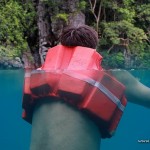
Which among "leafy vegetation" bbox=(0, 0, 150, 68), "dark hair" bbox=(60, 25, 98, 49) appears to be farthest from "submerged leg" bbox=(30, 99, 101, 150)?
"leafy vegetation" bbox=(0, 0, 150, 68)

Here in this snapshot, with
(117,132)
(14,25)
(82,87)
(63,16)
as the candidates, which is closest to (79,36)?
(82,87)

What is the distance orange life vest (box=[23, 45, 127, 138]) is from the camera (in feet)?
2.10

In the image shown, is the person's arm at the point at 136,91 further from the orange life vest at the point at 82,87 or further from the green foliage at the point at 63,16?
the green foliage at the point at 63,16

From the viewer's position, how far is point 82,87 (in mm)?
641

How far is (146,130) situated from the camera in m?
0.85

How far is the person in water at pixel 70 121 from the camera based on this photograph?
0.62m

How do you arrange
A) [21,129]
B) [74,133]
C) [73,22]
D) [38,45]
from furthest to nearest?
[38,45] → [73,22] → [21,129] → [74,133]

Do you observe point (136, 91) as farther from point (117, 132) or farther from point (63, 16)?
point (63, 16)

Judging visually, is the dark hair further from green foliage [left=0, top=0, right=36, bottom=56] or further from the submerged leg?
green foliage [left=0, top=0, right=36, bottom=56]

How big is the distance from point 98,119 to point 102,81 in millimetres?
69

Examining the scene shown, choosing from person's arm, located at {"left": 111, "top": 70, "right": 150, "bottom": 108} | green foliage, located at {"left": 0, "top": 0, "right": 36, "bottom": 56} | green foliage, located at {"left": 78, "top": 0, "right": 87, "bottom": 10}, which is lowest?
green foliage, located at {"left": 0, "top": 0, "right": 36, "bottom": 56}

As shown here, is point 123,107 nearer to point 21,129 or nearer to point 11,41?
point 21,129

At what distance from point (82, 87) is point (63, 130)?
0.08m

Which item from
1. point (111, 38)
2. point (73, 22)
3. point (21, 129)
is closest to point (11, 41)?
point (73, 22)
